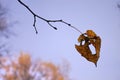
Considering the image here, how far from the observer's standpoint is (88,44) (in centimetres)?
75

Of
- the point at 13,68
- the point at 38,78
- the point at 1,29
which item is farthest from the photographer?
the point at 13,68

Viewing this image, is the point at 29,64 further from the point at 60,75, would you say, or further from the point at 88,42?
the point at 88,42

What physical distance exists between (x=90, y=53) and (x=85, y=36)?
51 millimetres

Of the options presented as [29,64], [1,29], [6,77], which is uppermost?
[1,29]

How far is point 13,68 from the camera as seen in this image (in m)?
12.8

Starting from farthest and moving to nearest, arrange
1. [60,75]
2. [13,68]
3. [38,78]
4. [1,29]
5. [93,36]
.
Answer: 1. [60,75]
2. [13,68]
3. [38,78]
4. [1,29]
5. [93,36]

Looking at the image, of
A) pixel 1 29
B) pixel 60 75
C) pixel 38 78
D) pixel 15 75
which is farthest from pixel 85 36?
pixel 60 75

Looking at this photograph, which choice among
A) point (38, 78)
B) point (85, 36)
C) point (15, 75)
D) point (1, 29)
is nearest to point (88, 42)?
point (85, 36)

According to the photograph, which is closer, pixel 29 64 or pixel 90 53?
pixel 90 53

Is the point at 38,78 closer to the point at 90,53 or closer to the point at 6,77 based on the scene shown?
the point at 6,77

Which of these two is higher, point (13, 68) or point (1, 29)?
point (1, 29)

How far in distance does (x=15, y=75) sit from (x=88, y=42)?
12.2 metres

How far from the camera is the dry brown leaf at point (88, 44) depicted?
728 mm

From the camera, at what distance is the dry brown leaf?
2.39 feet
